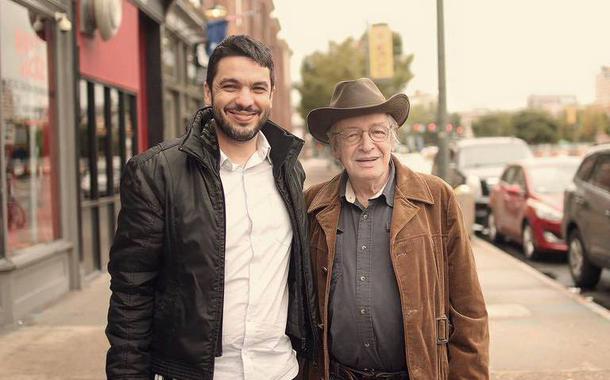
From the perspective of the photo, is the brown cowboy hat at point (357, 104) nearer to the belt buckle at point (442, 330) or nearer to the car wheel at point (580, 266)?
the belt buckle at point (442, 330)

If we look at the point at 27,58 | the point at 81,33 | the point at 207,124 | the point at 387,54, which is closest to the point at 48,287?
the point at 27,58

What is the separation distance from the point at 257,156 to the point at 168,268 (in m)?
0.52

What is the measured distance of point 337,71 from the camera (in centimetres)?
3631

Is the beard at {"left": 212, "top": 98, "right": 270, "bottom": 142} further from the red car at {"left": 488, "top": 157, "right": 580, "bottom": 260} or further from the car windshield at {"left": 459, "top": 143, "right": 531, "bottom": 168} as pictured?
the car windshield at {"left": 459, "top": 143, "right": 531, "bottom": 168}

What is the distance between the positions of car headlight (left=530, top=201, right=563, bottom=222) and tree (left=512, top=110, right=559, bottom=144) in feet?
322

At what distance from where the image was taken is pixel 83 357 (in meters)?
5.45

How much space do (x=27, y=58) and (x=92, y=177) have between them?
2065mm

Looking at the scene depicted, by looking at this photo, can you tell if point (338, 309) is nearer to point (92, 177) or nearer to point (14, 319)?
point (14, 319)

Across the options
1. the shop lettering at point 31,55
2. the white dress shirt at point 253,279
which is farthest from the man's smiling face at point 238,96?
the shop lettering at point 31,55

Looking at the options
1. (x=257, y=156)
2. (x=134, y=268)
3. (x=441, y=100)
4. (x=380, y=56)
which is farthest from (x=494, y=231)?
(x=134, y=268)

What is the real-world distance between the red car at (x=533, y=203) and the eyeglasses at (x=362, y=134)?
7907mm

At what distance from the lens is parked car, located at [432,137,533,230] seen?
14.6 metres

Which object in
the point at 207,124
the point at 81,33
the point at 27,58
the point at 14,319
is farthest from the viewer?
the point at 81,33

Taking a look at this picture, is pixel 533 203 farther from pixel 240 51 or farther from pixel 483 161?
pixel 240 51
